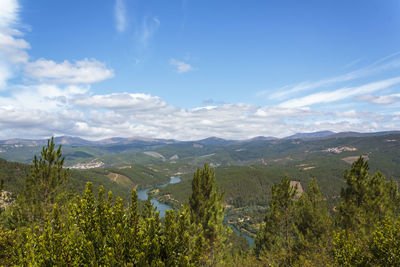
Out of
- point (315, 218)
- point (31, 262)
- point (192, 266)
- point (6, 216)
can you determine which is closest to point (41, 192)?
point (6, 216)

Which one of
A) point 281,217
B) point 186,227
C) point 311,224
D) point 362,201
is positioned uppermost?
point 186,227

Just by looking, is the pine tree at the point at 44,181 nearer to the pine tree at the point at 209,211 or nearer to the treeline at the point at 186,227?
the treeline at the point at 186,227

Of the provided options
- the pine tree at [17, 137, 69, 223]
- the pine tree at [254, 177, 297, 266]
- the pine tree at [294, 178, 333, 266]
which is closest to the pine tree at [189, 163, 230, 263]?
the pine tree at [254, 177, 297, 266]

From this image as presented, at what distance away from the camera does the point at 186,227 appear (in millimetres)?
11492

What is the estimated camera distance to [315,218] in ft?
131

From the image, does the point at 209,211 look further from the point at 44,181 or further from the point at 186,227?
the point at 44,181

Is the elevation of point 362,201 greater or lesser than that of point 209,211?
greater

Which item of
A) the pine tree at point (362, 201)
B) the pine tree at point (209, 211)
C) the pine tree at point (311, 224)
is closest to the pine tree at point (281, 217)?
the pine tree at point (311, 224)

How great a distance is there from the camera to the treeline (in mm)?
9586

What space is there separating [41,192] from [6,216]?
5.32 meters

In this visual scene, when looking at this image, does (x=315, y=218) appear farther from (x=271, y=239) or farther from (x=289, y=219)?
(x=271, y=239)

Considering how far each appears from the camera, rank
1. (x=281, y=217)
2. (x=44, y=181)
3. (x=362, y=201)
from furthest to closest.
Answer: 1. (x=281, y=217)
2. (x=362, y=201)
3. (x=44, y=181)

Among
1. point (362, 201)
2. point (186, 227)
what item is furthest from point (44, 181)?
point (362, 201)

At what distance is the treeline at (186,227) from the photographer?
31.4 ft
